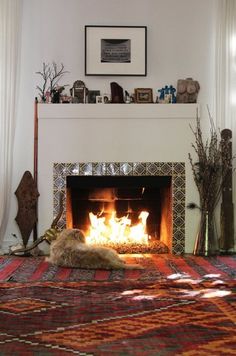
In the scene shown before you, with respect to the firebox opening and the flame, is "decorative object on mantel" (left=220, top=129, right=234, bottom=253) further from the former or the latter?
the flame

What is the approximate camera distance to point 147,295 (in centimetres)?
310

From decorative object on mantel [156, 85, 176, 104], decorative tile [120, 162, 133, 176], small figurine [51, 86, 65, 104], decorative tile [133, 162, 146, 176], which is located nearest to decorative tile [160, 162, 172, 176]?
decorative tile [133, 162, 146, 176]

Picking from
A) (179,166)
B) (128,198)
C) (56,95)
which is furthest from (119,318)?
(56,95)

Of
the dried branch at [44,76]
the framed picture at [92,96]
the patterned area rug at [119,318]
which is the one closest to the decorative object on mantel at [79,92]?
the framed picture at [92,96]

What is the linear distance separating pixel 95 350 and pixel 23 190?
10.3 feet

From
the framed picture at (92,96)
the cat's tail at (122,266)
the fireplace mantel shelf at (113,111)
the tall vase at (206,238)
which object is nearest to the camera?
the cat's tail at (122,266)

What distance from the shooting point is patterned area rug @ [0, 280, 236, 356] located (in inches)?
84.5

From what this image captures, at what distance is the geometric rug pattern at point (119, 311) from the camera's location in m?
2.16

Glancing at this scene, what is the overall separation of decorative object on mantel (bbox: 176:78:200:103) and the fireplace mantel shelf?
0.09m

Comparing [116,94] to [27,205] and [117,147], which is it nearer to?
[117,147]

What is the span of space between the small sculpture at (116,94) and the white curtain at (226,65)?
888mm

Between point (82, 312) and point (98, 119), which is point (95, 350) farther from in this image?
point (98, 119)

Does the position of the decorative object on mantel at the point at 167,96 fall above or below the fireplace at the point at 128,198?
above

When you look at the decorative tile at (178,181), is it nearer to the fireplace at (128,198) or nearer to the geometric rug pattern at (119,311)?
the fireplace at (128,198)
